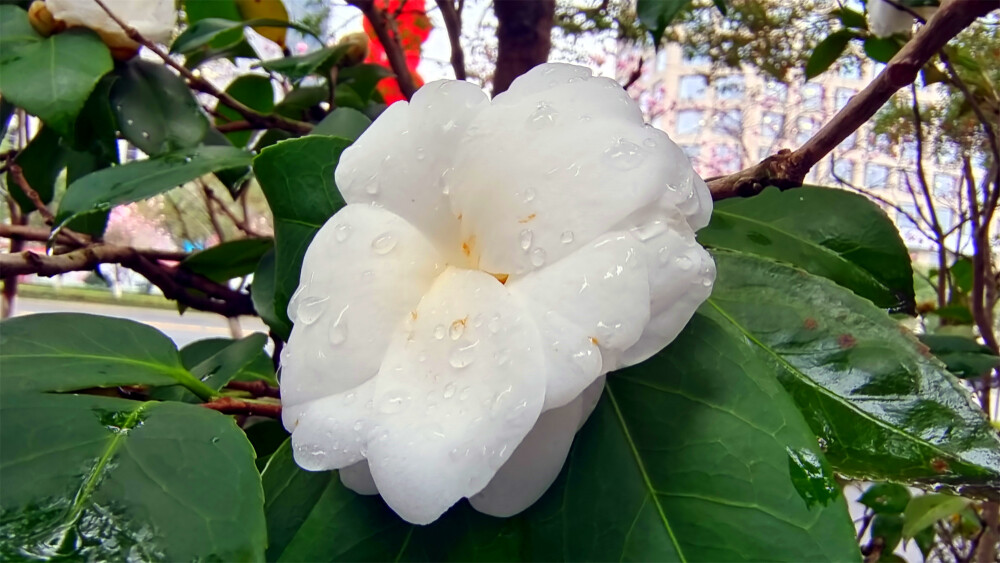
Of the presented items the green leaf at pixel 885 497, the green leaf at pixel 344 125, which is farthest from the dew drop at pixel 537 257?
the green leaf at pixel 885 497

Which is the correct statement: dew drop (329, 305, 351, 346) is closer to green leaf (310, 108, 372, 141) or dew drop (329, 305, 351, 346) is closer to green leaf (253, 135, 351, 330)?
green leaf (253, 135, 351, 330)

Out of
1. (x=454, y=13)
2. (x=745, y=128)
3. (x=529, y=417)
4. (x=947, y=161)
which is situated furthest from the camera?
(x=745, y=128)

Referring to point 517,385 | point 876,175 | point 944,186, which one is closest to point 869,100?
point 517,385

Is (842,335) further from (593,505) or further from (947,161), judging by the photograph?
(947,161)

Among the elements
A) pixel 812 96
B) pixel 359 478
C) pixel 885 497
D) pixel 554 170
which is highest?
pixel 554 170

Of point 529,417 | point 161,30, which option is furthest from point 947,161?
point 529,417

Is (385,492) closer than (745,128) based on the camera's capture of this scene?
Yes

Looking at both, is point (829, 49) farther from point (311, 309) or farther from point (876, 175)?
point (876, 175)
